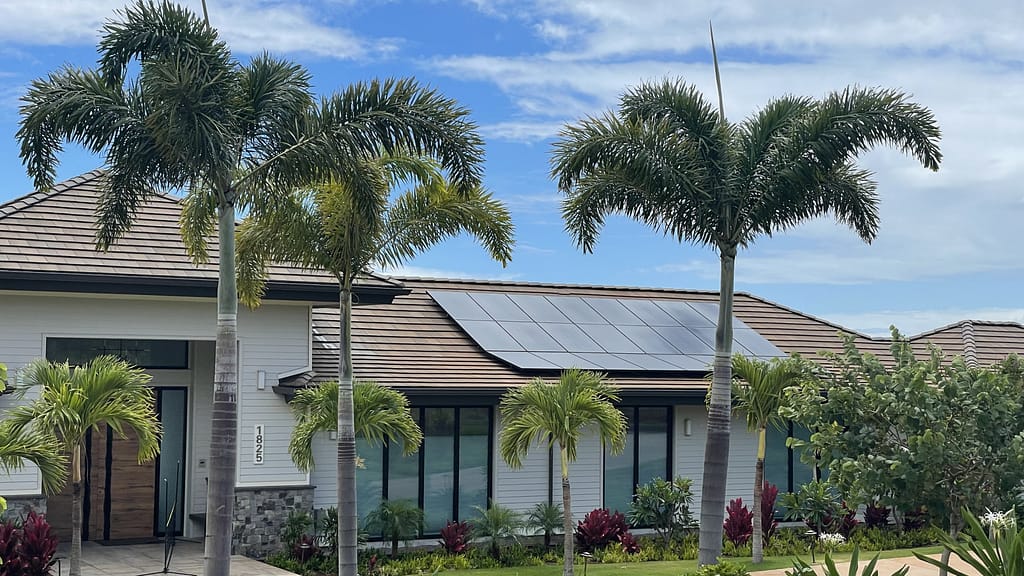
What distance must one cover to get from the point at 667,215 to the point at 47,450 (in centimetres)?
976

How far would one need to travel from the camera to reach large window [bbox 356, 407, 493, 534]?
21.0m

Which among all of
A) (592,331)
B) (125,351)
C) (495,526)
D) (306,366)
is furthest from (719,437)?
(125,351)

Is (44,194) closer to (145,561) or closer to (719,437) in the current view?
(145,561)

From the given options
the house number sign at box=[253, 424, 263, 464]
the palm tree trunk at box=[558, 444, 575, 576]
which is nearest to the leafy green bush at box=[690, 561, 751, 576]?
the palm tree trunk at box=[558, 444, 575, 576]

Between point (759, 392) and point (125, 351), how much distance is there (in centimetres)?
1092

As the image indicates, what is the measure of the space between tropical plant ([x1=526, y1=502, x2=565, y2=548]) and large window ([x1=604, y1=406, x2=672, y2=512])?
5.54 ft

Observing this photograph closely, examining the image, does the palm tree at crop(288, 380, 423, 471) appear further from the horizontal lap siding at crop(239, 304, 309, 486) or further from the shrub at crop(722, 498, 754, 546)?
the shrub at crop(722, 498, 754, 546)

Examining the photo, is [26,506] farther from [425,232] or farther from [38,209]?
[425,232]

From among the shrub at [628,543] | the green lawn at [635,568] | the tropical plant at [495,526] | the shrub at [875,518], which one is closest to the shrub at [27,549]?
the green lawn at [635,568]

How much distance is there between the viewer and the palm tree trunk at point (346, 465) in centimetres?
1706

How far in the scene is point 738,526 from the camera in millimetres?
22250

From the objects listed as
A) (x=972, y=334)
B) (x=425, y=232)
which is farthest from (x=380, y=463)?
(x=972, y=334)

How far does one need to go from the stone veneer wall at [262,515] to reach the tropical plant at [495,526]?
9.78ft

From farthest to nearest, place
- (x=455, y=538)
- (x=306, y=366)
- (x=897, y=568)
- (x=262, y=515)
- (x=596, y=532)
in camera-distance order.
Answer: (x=596, y=532) → (x=455, y=538) → (x=306, y=366) → (x=897, y=568) → (x=262, y=515)
